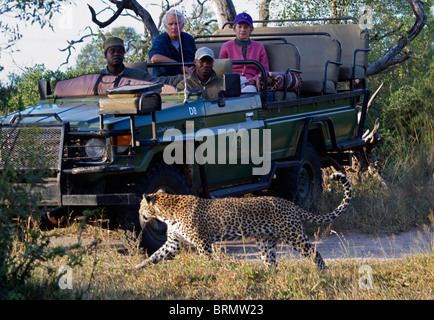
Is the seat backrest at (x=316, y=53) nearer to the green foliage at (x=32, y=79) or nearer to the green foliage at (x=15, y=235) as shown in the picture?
the green foliage at (x=32, y=79)

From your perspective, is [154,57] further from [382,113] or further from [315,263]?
[382,113]

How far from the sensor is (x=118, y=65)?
313 inches

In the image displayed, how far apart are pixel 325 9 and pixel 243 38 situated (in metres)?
5.03

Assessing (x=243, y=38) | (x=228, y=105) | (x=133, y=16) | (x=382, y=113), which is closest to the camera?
(x=228, y=105)

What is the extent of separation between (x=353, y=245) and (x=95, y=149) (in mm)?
2579

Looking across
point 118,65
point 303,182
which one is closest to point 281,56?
point 303,182

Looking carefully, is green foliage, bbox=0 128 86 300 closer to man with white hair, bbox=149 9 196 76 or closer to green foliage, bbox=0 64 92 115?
man with white hair, bbox=149 9 196 76

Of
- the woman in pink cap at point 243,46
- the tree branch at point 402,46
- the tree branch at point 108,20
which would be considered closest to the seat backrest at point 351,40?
the woman in pink cap at point 243,46

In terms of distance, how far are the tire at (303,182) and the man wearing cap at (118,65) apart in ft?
6.25

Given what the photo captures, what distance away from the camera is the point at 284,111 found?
8.88 metres

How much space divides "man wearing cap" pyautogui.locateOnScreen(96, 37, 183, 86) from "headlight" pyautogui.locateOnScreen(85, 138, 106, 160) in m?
1.50

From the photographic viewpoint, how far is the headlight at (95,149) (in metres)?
6.58
